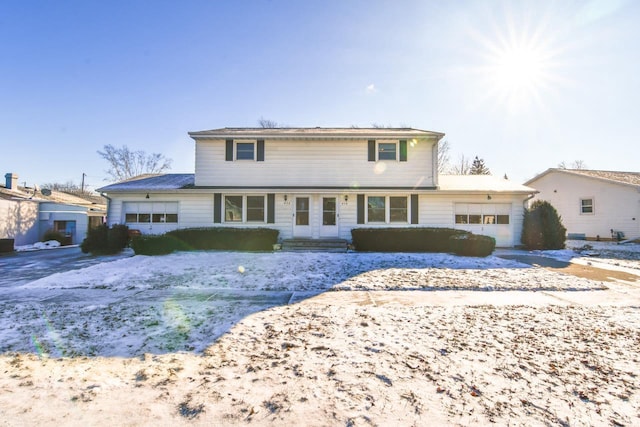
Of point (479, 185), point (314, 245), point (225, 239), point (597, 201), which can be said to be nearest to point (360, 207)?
point (314, 245)

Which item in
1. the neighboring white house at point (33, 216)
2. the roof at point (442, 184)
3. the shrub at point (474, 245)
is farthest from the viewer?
the neighboring white house at point (33, 216)

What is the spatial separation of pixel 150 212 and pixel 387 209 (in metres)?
11.0

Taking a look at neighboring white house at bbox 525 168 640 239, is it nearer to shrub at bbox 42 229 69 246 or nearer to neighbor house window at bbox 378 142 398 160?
neighbor house window at bbox 378 142 398 160

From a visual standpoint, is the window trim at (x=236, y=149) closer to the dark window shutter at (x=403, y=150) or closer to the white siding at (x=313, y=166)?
the white siding at (x=313, y=166)

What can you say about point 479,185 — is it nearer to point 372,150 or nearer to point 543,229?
point 543,229

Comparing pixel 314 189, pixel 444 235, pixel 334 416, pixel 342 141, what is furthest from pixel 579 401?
pixel 342 141

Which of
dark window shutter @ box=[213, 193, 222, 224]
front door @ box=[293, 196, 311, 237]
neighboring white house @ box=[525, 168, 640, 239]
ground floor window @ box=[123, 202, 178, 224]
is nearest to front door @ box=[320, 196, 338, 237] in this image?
front door @ box=[293, 196, 311, 237]

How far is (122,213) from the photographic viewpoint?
45.0 ft

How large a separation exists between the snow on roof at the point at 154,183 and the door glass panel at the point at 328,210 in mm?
6614

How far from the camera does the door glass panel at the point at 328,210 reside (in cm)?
1350

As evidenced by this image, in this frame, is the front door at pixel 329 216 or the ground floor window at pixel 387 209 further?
the ground floor window at pixel 387 209

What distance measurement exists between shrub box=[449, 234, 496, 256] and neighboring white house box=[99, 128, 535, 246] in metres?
2.74

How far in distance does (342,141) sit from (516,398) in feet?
41.4

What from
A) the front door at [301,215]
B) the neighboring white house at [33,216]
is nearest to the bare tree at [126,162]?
the neighboring white house at [33,216]
